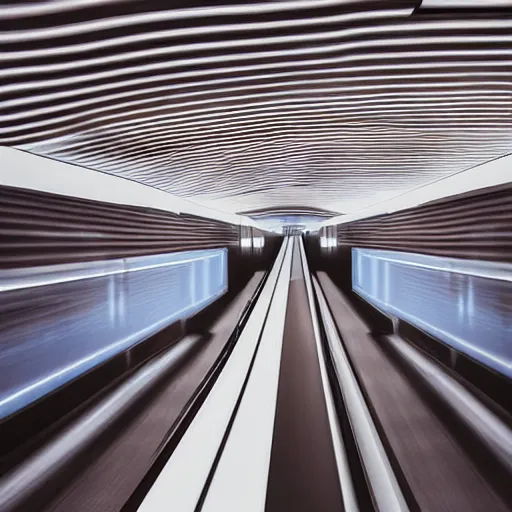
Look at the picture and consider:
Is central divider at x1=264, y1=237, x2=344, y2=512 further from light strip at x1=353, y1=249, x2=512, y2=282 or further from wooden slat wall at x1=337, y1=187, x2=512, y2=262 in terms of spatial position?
wooden slat wall at x1=337, y1=187, x2=512, y2=262

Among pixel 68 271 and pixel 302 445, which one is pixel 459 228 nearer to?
pixel 302 445

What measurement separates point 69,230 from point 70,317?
2.98 ft

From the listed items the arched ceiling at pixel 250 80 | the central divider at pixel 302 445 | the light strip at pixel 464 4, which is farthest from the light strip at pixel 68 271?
the light strip at pixel 464 4

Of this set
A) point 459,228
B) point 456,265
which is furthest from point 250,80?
point 456,265

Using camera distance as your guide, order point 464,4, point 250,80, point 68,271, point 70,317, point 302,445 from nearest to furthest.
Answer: point 464,4 < point 250,80 < point 302,445 < point 68,271 < point 70,317

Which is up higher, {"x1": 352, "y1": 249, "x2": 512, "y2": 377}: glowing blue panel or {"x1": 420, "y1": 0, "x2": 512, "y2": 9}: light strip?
{"x1": 420, "y1": 0, "x2": 512, "y2": 9}: light strip

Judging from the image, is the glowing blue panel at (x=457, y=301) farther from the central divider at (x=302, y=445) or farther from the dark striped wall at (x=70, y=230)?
the dark striped wall at (x=70, y=230)

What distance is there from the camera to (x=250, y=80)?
8.78ft

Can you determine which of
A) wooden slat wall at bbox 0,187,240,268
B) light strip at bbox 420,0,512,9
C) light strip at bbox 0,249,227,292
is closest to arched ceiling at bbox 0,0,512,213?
light strip at bbox 420,0,512,9

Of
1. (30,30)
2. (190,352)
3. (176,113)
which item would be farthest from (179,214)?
(30,30)

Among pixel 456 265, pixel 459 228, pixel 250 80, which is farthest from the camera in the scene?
pixel 456 265

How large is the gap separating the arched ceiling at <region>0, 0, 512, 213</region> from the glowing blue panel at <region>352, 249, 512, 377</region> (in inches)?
55.6

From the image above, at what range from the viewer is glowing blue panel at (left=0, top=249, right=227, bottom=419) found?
9.71ft

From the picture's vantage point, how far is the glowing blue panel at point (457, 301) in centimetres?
401
